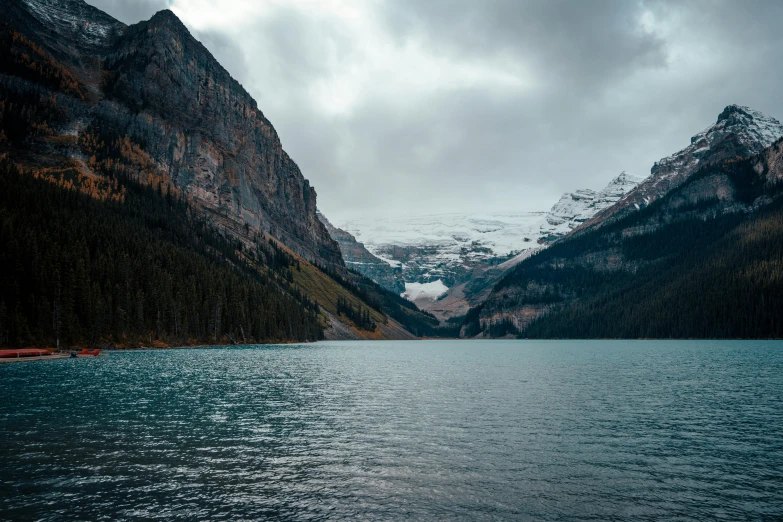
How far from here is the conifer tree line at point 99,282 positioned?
354 ft

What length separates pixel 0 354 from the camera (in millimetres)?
87625

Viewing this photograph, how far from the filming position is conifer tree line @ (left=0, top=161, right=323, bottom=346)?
107812mm

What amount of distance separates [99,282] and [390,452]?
11647 cm

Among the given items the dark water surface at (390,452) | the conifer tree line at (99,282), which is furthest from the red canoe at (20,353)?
the dark water surface at (390,452)

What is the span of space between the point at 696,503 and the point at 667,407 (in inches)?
1046

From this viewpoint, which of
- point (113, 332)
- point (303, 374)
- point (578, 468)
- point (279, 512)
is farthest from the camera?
point (113, 332)

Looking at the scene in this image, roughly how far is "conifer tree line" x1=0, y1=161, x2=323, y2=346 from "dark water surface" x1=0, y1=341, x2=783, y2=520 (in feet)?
186

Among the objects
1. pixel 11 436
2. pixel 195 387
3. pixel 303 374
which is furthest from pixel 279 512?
pixel 303 374

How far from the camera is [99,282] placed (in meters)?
123

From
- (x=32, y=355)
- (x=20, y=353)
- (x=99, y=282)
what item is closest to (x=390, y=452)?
(x=20, y=353)

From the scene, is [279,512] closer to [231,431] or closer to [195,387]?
[231,431]

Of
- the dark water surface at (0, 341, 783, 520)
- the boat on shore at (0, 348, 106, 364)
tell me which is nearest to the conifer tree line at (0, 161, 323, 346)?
the boat on shore at (0, 348, 106, 364)

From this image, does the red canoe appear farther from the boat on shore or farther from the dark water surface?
the dark water surface

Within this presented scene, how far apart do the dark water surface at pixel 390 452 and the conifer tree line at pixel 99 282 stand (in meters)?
56.8
